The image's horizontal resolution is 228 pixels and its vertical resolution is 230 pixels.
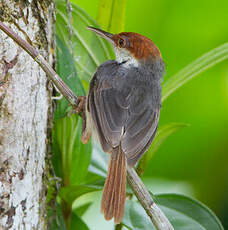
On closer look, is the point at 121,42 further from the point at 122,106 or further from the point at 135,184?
the point at 135,184

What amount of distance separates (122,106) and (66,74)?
1.19 feet

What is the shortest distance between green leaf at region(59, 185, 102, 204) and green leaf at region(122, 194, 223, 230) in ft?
0.76

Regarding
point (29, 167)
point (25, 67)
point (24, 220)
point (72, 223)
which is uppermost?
point (25, 67)

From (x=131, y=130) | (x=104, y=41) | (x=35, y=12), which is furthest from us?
(x=104, y=41)

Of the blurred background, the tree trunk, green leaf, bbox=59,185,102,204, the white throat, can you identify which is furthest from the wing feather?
the blurred background

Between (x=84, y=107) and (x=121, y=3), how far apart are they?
0.69m

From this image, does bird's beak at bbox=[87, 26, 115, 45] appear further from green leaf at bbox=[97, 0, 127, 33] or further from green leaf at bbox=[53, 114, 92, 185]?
green leaf at bbox=[53, 114, 92, 185]

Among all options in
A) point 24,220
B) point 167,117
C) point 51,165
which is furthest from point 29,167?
point 167,117

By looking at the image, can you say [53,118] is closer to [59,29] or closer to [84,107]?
[84,107]

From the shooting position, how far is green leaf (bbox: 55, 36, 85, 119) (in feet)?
7.98

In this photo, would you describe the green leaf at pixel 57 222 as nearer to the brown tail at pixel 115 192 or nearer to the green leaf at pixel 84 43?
the brown tail at pixel 115 192

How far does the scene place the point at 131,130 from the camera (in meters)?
2.44

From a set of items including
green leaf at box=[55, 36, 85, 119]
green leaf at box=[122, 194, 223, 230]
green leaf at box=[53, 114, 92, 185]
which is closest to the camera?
green leaf at box=[122, 194, 223, 230]

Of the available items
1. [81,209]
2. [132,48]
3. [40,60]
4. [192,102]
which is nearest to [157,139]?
[132,48]
